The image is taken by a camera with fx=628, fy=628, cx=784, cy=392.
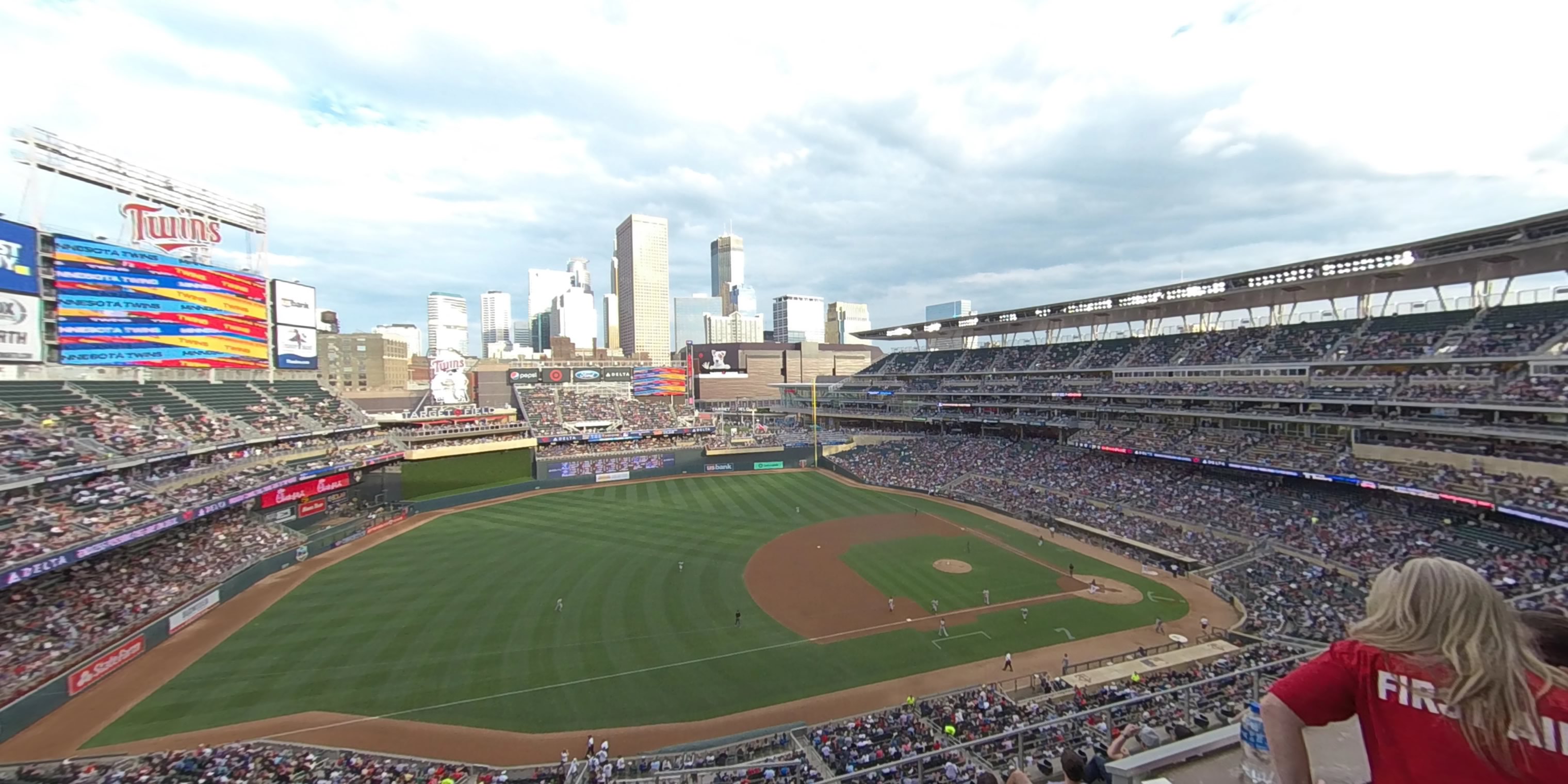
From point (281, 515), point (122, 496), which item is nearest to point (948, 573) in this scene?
point (122, 496)

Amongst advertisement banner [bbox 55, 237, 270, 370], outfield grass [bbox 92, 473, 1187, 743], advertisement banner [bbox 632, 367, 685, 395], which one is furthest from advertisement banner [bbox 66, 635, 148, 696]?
advertisement banner [bbox 632, 367, 685, 395]

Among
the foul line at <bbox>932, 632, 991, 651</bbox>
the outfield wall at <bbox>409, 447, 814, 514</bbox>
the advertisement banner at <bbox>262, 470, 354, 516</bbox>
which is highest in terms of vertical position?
the advertisement banner at <bbox>262, 470, 354, 516</bbox>

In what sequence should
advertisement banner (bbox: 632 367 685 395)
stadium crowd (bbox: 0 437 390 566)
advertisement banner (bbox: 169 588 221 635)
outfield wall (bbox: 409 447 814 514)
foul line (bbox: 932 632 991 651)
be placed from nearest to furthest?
stadium crowd (bbox: 0 437 390 566), foul line (bbox: 932 632 991 651), advertisement banner (bbox: 169 588 221 635), outfield wall (bbox: 409 447 814 514), advertisement banner (bbox: 632 367 685 395)

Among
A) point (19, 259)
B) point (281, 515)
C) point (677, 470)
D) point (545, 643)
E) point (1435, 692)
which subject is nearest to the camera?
point (1435, 692)

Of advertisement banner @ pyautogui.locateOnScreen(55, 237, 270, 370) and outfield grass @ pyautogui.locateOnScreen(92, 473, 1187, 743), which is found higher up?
advertisement banner @ pyautogui.locateOnScreen(55, 237, 270, 370)

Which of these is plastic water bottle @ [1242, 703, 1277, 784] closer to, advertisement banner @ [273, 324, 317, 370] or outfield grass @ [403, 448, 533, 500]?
outfield grass @ [403, 448, 533, 500]

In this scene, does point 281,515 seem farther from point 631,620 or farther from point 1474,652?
point 1474,652

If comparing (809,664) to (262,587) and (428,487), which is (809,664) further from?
(428,487)

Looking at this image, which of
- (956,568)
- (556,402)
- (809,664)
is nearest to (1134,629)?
(956,568)
